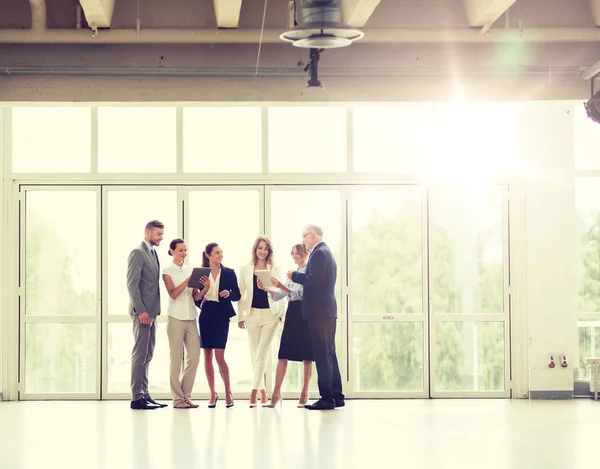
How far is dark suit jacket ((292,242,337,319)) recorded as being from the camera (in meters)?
9.32

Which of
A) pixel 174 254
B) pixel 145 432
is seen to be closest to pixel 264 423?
pixel 145 432

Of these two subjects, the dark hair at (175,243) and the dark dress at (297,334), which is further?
the dark hair at (175,243)

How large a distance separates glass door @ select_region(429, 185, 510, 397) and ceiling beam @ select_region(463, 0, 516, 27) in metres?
3.18

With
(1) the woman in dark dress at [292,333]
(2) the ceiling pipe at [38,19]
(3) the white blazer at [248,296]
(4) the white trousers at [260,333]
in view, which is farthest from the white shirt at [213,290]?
(2) the ceiling pipe at [38,19]

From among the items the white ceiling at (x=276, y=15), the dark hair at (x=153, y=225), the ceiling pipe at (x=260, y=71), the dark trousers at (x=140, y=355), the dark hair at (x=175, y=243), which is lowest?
the dark trousers at (x=140, y=355)

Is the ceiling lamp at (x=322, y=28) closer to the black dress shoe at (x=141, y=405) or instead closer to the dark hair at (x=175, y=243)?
the dark hair at (x=175, y=243)

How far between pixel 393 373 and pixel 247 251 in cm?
196

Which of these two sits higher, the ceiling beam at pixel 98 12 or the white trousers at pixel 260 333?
the ceiling beam at pixel 98 12

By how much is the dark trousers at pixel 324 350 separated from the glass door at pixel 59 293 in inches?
98.2

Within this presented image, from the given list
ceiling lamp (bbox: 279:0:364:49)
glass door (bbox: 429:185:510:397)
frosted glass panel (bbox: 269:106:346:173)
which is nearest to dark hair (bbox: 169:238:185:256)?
frosted glass panel (bbox: 269:106:346:173)

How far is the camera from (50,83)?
326 inches

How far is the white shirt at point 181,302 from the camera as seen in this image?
31.6ft

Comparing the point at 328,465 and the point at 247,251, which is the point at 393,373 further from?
the point at 328,465

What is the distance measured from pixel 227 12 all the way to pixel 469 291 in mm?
4565
